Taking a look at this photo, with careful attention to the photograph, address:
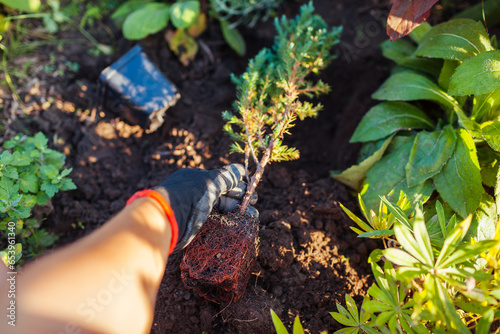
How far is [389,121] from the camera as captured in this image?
2.46 meters

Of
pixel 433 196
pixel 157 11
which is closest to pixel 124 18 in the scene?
pixel 157 11

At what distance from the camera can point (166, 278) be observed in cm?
205

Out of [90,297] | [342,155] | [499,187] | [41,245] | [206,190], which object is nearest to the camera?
[90,297]

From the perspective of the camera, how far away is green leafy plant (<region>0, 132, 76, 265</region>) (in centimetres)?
187

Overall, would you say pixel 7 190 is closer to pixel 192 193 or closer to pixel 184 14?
pixel 192 193

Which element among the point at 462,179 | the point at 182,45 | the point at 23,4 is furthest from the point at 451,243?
the point at 23,4

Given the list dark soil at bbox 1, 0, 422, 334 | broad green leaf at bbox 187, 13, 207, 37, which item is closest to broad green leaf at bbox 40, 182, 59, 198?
dark soil at bbox 1, 0, 422, 334

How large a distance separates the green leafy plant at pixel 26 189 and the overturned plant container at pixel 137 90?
2.20 ft

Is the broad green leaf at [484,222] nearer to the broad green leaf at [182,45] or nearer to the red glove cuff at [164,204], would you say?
the red glove cuff at [164,204]

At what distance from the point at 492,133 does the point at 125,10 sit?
10.2ft

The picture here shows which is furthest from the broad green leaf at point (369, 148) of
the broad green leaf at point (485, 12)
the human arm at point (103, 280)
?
the human arm at point (103, 280)

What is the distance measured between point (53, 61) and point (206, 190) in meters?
2.23

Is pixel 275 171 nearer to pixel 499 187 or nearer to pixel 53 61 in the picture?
pixel 499 187

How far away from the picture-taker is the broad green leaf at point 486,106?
206 centimetres
